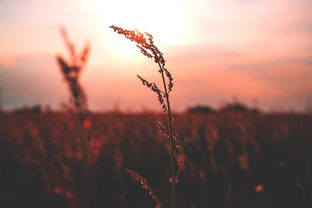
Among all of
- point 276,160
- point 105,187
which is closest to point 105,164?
point 105,187

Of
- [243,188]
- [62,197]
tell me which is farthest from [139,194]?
[243,188]

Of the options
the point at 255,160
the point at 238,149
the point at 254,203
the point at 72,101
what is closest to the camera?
the point at 72,101

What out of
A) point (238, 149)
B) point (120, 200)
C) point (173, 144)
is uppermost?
point (173, 144)

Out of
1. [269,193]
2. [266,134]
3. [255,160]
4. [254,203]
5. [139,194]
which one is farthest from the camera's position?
[266,134]

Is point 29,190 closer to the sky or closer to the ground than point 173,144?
closer to the ground

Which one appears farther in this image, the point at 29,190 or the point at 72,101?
the point at 29,190

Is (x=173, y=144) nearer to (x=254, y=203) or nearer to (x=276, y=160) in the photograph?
(x=254, y=203)

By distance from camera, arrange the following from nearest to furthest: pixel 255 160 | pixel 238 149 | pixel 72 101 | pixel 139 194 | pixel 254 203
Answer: pixel 72 101, pixel 254 203, pixel 139 194, pixel 255 160, pixel 238 149

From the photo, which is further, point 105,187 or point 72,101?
point 105,187

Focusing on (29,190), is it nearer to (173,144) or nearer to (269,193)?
(269,193)

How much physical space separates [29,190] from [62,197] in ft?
2.86

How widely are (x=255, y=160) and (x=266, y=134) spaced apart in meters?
1.90

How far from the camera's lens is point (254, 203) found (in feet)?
14.7

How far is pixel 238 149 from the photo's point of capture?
682 cm
